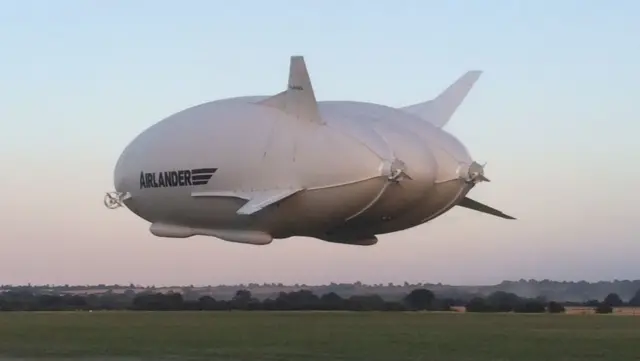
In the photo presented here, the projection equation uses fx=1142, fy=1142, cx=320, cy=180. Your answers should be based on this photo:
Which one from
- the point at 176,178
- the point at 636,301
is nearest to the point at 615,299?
the point at 636,301

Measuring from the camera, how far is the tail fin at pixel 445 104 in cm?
4316

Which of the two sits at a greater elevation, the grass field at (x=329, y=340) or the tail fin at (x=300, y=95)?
the tail fin at (x=300, y=95)

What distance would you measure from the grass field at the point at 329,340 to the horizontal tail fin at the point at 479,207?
4.23 meters

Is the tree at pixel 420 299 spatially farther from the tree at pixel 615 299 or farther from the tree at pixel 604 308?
the tree at pixel 615 299

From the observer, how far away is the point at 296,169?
35000 millimetres

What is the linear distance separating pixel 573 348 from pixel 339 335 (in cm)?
837

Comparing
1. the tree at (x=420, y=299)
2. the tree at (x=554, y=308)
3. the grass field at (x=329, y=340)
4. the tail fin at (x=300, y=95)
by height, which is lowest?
the grass field at (x=329, y=340)

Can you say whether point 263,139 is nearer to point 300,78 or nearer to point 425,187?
point 300,78

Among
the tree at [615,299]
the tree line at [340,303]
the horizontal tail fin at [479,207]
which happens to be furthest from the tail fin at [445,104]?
the tree at [615,299]

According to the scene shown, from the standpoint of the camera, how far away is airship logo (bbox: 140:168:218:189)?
121ft

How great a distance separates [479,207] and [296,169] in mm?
9422

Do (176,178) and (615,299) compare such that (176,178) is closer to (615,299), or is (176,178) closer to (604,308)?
(604,308)

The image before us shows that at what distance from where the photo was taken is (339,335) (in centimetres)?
3738

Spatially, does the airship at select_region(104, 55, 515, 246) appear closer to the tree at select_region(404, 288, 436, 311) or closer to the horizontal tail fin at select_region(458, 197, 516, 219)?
the horizontal tail fin at select_region(458, 197, 516, 219)
